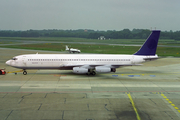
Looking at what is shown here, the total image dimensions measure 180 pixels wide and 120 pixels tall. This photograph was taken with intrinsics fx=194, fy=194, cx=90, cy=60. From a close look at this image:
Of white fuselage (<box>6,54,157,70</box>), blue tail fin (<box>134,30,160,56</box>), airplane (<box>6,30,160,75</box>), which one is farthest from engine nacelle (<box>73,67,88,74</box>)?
blue tail fin (<box>134,30,160,56</box>)

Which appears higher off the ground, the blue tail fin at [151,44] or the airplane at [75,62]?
the blue tail fin at [151,44]

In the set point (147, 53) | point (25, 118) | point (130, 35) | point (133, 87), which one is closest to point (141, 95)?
point (133, 87)

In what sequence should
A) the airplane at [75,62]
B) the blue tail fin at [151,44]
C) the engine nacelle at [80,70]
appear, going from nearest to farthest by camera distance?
1. the engine nacelle at [80,70]
2. the airplane at [75,62]
3. the blue tail fin at [151,44]

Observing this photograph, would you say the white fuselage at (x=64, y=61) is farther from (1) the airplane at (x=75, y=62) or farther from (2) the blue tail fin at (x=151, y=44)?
(2) the blue tail fin at (x=151, y=44)

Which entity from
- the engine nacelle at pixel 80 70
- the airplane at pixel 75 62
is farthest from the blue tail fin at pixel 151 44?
the engine nacelle at pixel 80 70

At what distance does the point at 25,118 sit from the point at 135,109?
996cm

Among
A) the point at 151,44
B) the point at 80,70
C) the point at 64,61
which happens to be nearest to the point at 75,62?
the point at 64,61

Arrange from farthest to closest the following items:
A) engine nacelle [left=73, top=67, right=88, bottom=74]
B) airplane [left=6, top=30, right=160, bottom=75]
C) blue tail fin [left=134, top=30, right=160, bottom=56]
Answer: blue tail fin [left=134, top=30, right=160, bottom=56] < airplane [left=6, top=30, right=160, bottom=75] < engine nacelle [left=73, top=67, right=88, bottom=74]

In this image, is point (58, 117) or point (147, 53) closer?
point (58, 117)

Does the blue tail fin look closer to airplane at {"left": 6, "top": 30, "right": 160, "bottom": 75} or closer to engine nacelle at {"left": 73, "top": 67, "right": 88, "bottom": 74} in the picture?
airplane at {"left": 6, "top": 30, "right": 160, "bottom": 75}

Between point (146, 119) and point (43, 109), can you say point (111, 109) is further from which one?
point (43, 109)

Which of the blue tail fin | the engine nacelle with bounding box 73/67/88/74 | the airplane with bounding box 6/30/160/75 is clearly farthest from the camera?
the blue tail fin

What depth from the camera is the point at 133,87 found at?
26.6 m

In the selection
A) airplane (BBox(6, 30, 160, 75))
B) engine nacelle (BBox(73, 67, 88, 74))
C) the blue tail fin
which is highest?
the blue tail fin
